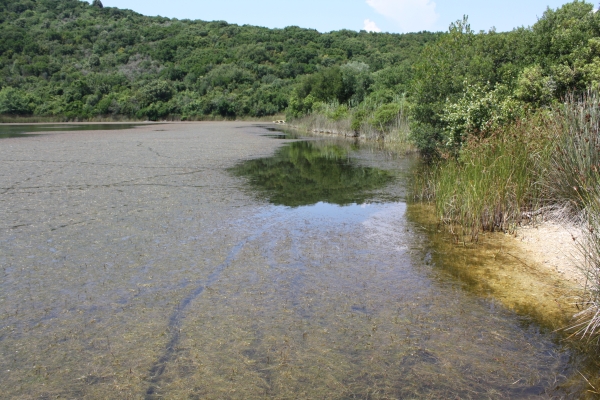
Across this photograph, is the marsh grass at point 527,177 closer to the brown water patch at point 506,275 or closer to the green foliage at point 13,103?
the brown water patch at point 506,275

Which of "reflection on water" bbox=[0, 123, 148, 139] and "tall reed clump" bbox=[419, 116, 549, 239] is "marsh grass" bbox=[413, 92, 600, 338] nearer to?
"tall reed clump" bbox=[419, 116, 549, 239]

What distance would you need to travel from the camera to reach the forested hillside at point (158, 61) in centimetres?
5306

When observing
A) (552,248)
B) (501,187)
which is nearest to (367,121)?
(501,187)

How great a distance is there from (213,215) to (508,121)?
5943 millimetres

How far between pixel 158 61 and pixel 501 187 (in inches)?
2883

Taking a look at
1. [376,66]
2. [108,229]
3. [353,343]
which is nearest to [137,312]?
[353,343]

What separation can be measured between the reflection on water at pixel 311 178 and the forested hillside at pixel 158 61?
1984 centimetres

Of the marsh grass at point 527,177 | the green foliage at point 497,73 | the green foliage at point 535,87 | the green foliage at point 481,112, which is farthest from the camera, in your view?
the green foliage at point 535,87

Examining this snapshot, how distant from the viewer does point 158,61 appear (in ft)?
237

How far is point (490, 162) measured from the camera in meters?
6.84

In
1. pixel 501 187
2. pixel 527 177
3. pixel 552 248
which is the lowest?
pixel 552 248

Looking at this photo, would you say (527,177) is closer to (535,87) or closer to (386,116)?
(535,87)

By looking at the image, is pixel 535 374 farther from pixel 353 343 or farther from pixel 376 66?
pixel 376 66

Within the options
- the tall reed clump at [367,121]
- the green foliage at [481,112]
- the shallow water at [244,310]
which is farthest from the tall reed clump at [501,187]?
the tall reed clump at [367,121]
